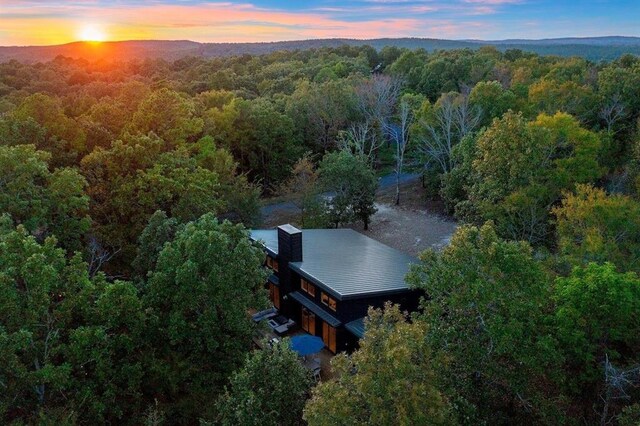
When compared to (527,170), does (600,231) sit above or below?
below

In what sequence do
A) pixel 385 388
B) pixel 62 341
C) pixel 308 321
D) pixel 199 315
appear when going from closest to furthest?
pixel 385 388
pixel 62 341
pixel 199 315
pixel 308 321

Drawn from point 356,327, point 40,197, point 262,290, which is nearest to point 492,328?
point 262,290

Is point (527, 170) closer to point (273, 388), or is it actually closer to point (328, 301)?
point (328, 301)

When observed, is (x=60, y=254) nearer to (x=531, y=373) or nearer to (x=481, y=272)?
(x=481, y=272)

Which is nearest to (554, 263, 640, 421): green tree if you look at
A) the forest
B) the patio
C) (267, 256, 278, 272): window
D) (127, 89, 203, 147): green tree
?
the forest

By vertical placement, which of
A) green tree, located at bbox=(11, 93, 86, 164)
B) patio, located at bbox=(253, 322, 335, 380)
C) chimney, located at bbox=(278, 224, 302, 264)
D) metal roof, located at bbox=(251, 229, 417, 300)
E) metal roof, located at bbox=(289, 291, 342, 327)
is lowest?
patio, located at bbox=(253, 322, 335, 380)

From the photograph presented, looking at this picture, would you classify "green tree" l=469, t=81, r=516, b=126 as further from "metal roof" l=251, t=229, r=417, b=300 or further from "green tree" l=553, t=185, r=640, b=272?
"green tree" l=553, t=185, r=640, b=272
